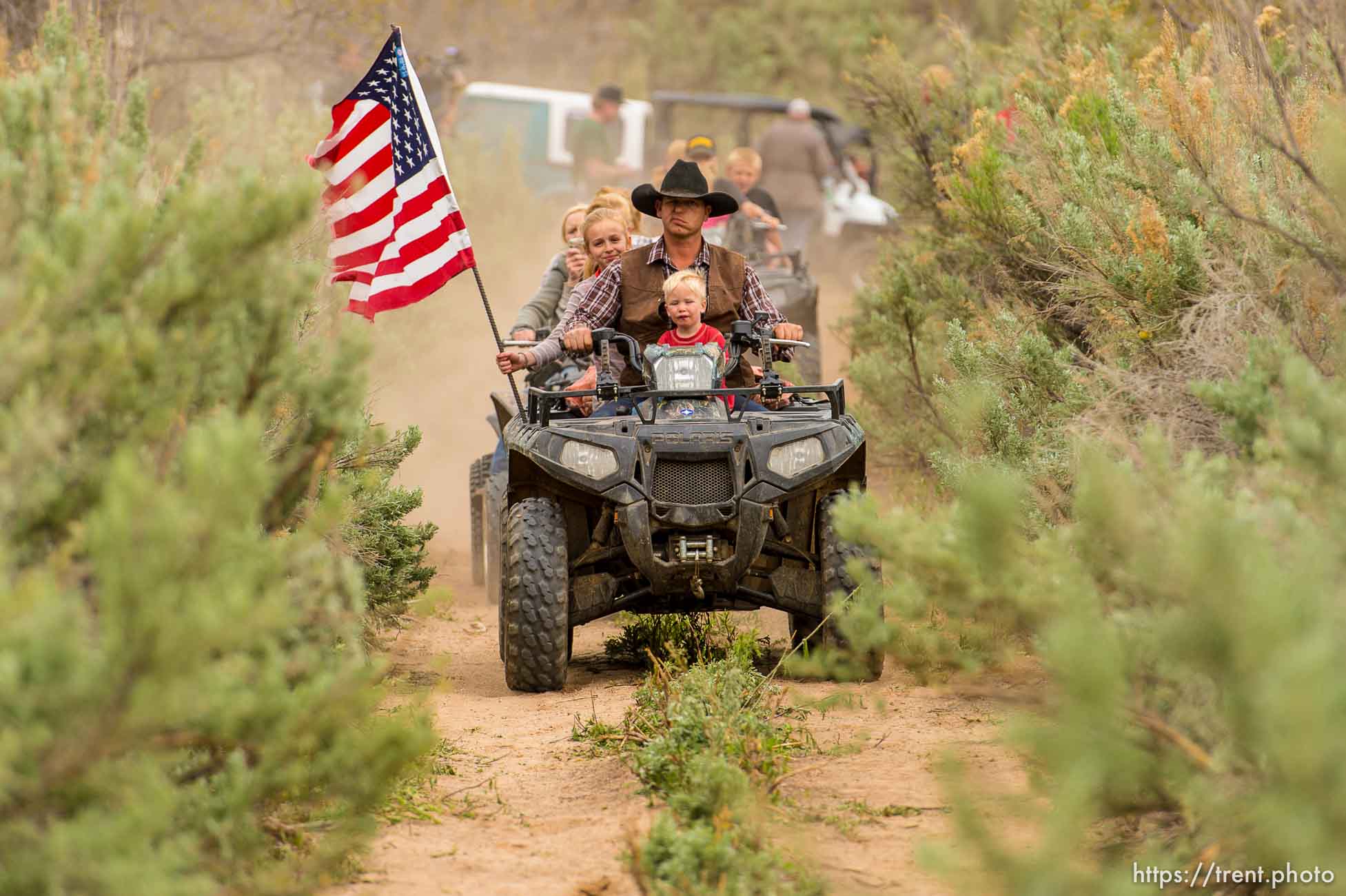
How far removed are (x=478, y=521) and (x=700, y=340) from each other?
135 inches

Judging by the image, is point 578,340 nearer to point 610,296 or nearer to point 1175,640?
point 610,296

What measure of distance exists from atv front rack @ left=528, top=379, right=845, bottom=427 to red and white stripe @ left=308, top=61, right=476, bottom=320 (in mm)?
1090

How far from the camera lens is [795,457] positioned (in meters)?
6.62

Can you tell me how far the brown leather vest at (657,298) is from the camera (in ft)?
25.2

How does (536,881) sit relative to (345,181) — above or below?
below

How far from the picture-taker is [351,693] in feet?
11.9

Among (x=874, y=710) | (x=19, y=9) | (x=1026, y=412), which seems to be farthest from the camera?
(x=19, y=9)

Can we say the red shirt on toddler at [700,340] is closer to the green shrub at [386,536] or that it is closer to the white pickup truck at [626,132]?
the green shrub at [386,536]

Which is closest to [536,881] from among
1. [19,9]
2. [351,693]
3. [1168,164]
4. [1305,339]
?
[351,693]

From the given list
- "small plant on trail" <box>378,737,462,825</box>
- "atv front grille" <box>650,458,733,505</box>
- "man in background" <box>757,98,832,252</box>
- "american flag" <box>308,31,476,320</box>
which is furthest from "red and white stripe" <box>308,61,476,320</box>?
"man in background" <box>757,98,832,252</box>

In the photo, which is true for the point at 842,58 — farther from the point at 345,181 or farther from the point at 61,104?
the point at 61,104

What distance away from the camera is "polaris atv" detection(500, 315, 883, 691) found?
6.57m

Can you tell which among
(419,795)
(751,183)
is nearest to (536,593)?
(419,795)

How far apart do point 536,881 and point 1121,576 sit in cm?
173
